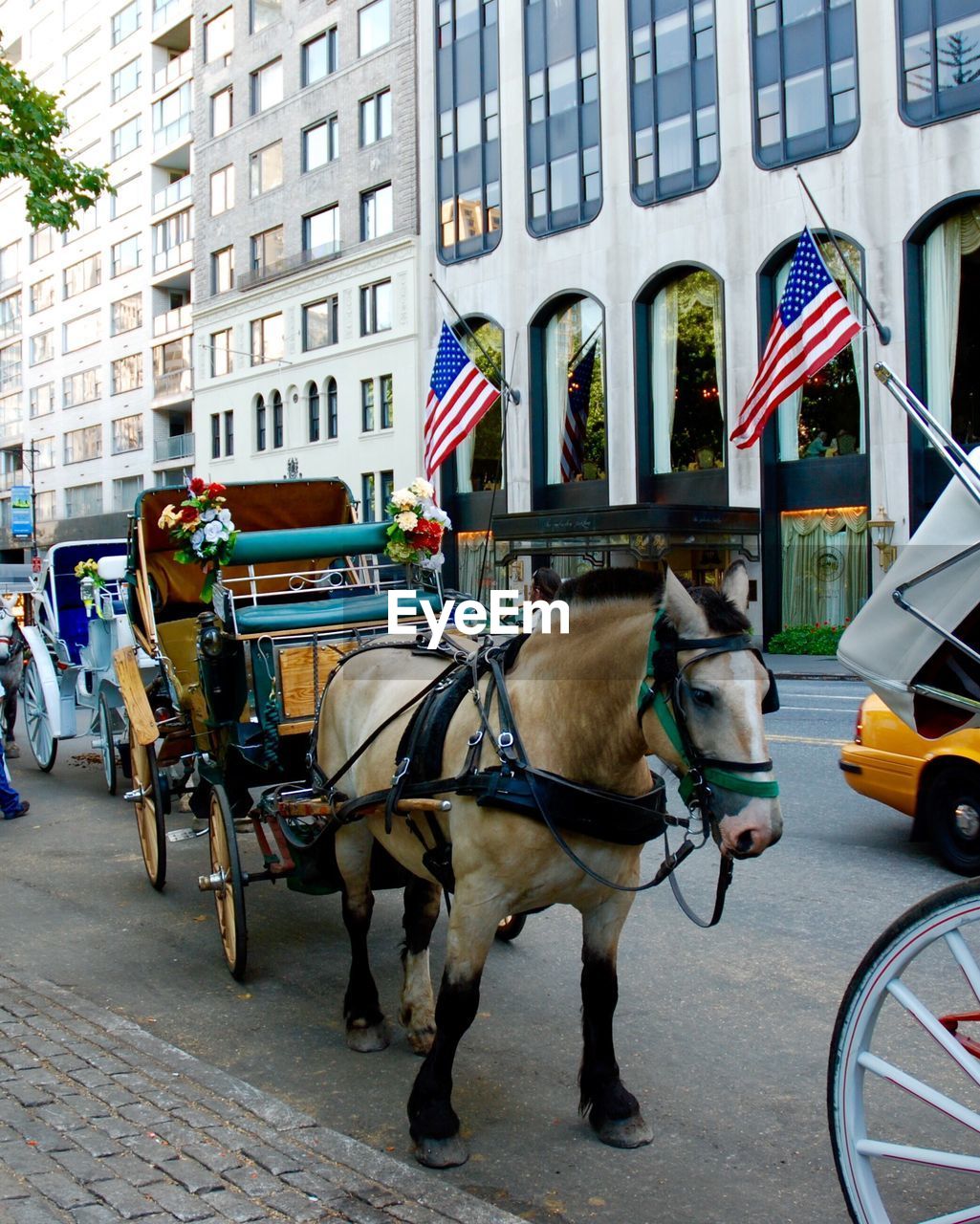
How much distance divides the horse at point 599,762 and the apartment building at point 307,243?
33.4 m

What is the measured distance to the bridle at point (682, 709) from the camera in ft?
11.7

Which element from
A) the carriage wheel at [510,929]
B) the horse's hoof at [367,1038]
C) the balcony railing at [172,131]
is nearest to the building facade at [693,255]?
the balcony railing at [172,131]

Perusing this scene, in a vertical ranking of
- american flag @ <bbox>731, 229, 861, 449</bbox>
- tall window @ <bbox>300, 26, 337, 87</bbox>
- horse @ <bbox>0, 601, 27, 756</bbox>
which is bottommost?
horse @ <bbox>0, 601, 27, 756</bbox>

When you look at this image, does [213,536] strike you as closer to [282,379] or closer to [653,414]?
[653,414]

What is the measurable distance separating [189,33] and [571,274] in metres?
29.2

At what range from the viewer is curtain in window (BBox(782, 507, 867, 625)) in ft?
88.3

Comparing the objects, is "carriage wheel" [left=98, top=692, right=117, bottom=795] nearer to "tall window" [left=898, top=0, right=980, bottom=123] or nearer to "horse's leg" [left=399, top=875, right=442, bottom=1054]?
"horse's leg" [left=399, top=875, right=442, bottom=1054]

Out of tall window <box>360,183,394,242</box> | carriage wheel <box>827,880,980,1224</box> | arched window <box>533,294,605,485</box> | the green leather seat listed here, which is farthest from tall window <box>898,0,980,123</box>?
carriage wheel <box>827,880,980,1224</box>

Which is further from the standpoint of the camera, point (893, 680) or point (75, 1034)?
point (75, 1034)

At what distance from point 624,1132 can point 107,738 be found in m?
7.83

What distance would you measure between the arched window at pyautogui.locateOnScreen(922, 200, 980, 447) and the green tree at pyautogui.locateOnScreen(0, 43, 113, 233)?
17.2 meters

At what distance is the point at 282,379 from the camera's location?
4309cm

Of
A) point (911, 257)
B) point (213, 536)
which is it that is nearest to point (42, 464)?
point (911, 257)

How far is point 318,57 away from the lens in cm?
4147
